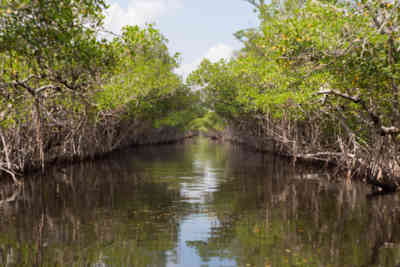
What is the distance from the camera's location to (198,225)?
962cm

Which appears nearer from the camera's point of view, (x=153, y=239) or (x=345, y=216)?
(x=153, y=239)

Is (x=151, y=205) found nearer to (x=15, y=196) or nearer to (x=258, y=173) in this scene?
(x=15, y=196)

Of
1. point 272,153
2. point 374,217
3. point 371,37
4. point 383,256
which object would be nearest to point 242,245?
point 383,256

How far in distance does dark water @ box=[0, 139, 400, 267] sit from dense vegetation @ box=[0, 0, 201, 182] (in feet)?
7.11

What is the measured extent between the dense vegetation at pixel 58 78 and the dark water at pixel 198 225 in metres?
2.17

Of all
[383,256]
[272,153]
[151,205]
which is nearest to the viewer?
[383,256]

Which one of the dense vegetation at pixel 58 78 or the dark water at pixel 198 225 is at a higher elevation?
the dense vegetation at pixel 58 78

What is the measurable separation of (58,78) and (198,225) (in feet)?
16.2

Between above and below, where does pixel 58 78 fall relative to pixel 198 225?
above

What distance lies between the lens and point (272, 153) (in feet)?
115

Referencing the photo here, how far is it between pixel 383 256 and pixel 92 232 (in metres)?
5.89

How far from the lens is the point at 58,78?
33.1 ft

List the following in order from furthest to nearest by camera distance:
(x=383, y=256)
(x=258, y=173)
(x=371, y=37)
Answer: (x=258, y=173), (x=371, y=37), (x=383, y=256)

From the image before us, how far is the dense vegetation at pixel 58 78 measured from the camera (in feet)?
27.2
